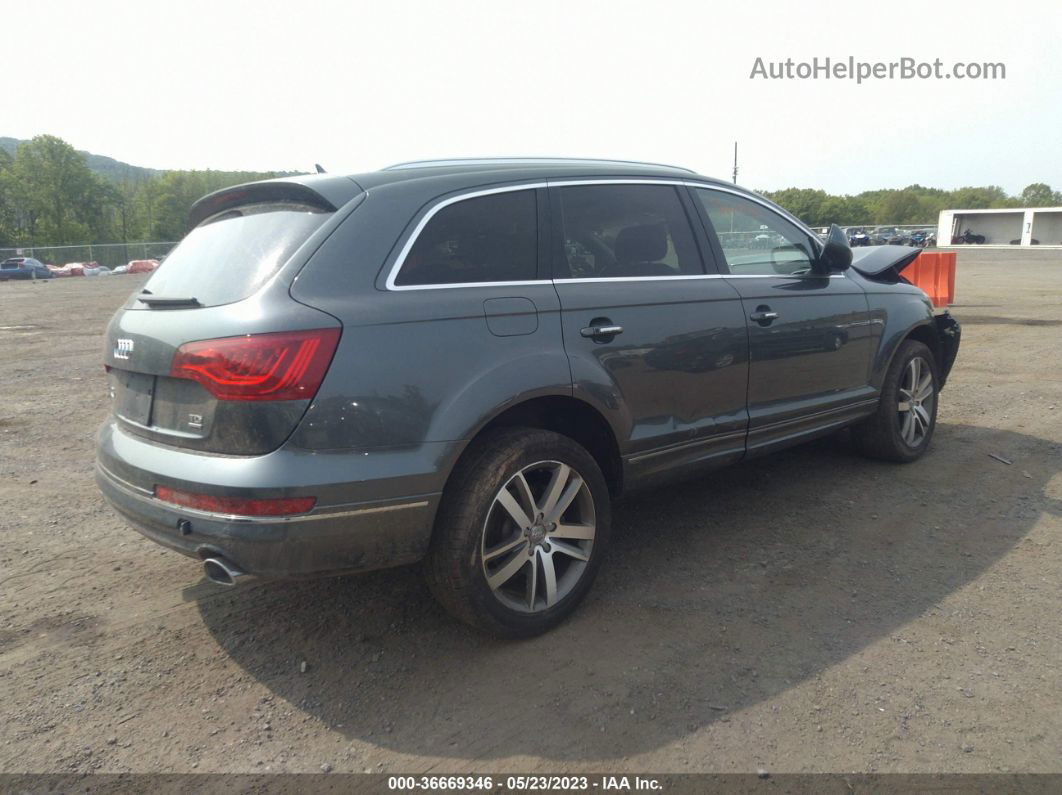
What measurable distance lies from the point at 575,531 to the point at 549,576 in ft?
0.74

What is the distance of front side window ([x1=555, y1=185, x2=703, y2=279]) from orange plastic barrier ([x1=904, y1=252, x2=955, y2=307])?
32.8 ft

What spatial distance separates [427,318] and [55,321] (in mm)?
16674

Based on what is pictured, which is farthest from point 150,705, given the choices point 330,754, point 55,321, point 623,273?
point 55,321

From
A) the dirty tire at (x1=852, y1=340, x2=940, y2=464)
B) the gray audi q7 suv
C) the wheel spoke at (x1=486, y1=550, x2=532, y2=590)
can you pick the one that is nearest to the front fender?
the dirty tire at (x1=852, y1=340, x2=940, y2=464)

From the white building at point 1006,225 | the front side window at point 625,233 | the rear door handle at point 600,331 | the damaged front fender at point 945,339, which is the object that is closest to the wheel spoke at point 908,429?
the damaged front fender at point 945,339

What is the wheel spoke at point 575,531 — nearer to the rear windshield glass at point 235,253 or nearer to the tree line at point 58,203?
the rear windshield glass at point 235,253

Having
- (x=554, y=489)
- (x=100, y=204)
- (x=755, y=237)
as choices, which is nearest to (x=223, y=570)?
(x=554, y=489)

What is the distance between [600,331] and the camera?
11.4 ft

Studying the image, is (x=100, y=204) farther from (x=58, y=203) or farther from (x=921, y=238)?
(x=921, y=238)

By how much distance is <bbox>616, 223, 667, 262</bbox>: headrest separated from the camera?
149 inches

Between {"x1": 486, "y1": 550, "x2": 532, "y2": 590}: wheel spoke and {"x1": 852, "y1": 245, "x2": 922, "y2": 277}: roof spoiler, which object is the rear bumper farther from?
{"x1": 852, "y1": 245, "x2": 922, "y2": 277}: roof spoiler

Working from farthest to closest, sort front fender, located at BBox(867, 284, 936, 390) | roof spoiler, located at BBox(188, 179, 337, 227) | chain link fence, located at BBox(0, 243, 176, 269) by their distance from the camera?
1. chain link fence, located at BBox(0, 243, 176, 269)
2. front fender, located at BBox(867, 284, 936, 390)
3. roof spoiler, located at BBox(188, 179, 337, 227)

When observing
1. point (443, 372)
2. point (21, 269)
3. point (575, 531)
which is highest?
point (21, 269)

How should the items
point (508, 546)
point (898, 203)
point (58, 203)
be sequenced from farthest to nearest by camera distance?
point (898, 203), point (58, 203), point (508, 546)
